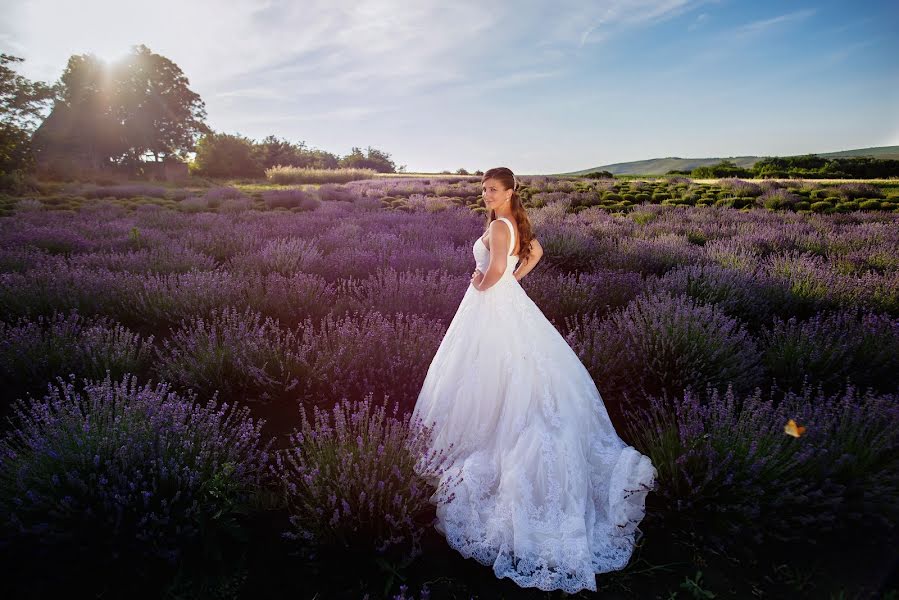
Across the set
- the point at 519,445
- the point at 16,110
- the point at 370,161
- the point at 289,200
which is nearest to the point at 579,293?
the point at 519,445

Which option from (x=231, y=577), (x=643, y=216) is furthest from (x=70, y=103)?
(x=231, y=577)

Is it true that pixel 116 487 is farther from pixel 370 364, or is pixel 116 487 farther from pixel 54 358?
pixel 54 358

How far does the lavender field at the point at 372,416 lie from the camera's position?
1.80 m

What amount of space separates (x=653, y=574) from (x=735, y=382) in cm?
164

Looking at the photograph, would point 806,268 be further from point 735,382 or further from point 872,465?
point 872,465

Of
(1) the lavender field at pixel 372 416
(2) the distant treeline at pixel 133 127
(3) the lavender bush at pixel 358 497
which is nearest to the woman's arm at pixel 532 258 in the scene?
(1) the lavender field at pixel 372 416

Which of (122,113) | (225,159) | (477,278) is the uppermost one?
(122,113)

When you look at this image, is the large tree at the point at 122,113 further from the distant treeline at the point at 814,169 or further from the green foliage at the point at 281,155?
the distant treeline at the point at 814,169

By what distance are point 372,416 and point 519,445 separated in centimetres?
76

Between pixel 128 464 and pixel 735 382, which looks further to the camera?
pixel 735 382

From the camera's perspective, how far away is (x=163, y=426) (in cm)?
212

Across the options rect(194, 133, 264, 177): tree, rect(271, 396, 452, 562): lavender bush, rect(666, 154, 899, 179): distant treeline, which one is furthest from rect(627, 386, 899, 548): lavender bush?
rect(194, 133, 264, 177): tree

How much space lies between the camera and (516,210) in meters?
2.61

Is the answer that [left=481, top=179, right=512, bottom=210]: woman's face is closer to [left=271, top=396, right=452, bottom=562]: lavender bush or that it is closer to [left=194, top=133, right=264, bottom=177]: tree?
[left=271, top=396, right=452, bottom=562]: lavender bush
